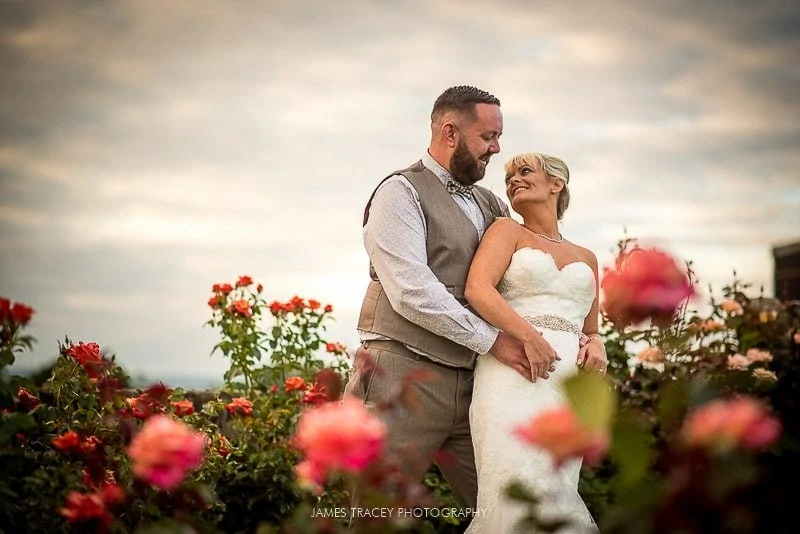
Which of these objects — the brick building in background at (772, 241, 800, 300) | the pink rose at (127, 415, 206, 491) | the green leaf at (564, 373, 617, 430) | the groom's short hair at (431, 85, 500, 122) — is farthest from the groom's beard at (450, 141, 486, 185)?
the brick building in background at (772, 241, 800, 300)

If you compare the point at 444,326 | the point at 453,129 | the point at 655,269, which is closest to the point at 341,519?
the point at 444,326

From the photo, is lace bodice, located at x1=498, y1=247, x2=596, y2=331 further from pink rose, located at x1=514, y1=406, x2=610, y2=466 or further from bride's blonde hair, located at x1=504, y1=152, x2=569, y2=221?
pink rose, located at x1=514, y1=406, x2=610, y2=466

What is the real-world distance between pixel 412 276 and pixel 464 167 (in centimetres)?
57

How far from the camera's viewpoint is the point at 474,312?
3.78 meters

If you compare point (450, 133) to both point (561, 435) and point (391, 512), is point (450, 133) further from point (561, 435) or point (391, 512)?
point (561, 435)

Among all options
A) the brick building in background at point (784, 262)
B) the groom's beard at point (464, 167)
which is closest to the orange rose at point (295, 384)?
the groom's beard at point (464, 167)

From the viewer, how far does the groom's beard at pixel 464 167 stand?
12.3 ft

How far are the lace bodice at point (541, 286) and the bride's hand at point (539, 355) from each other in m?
0.21

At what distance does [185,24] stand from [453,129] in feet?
10.3

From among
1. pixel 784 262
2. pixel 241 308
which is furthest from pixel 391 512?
pixel 784 262

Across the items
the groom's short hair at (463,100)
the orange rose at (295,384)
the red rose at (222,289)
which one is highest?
the groom's short hair at (463,100)

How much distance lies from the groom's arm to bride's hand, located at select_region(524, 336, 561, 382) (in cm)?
14

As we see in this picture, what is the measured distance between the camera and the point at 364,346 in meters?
3.70

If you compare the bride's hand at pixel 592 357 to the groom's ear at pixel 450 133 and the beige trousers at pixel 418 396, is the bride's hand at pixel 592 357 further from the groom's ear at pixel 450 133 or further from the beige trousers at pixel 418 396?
the groom's ear at pixel 450 133
